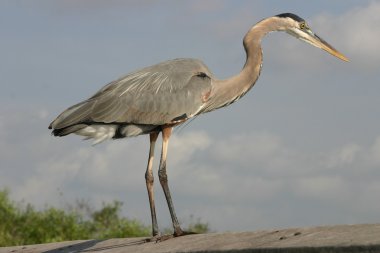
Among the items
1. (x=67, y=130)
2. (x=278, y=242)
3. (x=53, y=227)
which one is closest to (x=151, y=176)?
(x=67, y=130)

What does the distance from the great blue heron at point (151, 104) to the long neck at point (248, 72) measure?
0.02m

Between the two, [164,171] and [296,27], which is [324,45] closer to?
[296,27]

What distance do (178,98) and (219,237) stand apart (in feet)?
8.91

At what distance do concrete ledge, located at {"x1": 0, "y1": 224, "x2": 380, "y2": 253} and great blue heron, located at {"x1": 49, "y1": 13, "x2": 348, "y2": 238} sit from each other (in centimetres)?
99

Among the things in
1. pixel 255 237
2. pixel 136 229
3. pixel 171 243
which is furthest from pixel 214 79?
pixel 136 229

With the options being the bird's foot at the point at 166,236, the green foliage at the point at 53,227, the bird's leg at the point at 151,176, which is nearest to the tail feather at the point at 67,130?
the bird's leg at the point at 151,176

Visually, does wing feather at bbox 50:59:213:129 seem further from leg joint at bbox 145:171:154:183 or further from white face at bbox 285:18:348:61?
white face at bbox 285:18:348:61

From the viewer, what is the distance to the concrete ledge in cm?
700

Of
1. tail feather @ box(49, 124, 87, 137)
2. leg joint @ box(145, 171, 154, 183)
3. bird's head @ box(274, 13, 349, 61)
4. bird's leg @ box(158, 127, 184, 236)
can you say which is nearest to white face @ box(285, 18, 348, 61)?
bird's head @ box(274, 13, 349, 61)

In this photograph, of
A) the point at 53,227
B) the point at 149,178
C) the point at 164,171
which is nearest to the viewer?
the point at 164,171

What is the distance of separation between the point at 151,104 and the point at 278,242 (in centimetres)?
389

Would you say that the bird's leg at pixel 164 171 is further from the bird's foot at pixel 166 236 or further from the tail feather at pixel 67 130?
the tail feather at pixel 67 130

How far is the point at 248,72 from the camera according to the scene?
468 inches

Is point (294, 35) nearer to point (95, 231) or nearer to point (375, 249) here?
point (375, 249)
